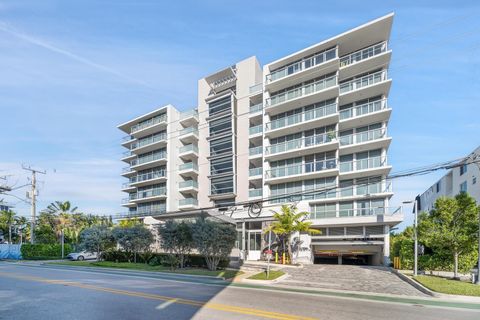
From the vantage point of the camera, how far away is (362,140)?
3744cm

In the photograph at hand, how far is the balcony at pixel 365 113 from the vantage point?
36719 mm

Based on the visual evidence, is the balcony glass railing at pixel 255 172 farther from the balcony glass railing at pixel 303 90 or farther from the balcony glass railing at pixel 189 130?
the balcony glass railing at pixel 189 130

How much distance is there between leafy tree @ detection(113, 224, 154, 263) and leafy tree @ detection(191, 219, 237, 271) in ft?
28.0

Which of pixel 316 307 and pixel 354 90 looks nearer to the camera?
pixel 316 307

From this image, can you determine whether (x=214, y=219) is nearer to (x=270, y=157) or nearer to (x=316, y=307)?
(x=270, y=157)

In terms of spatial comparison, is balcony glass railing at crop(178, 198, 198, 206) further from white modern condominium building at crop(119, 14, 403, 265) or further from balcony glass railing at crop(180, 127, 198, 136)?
balcony glass railing at crop(180, 127, 198, 136)

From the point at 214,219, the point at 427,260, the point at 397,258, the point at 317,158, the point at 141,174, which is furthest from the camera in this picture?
the point at 141,174

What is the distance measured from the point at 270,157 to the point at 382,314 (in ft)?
102

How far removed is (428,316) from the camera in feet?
38.3

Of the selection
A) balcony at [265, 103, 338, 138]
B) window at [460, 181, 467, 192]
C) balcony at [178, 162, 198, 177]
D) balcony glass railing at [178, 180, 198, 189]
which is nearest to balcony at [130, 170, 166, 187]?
balcony glass railing at [178, 180, 198, 189]

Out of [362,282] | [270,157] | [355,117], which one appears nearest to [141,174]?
[270,157]

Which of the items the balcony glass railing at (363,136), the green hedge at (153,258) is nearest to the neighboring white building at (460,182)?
the balcony glass railing at (363,136)

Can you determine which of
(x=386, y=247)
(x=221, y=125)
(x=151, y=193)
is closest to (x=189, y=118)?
(x=221, y=125)

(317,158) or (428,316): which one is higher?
(317,158)
